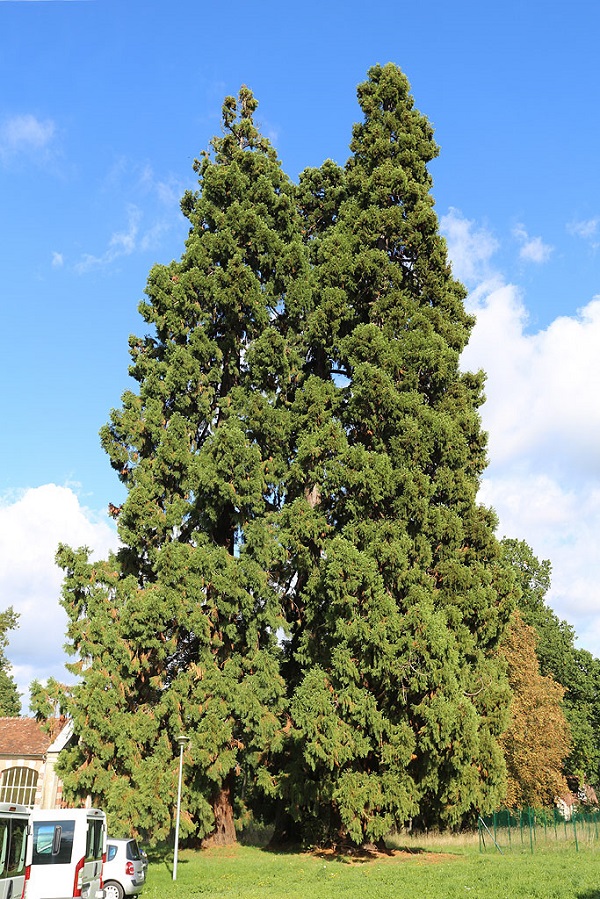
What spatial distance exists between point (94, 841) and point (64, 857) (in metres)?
0.74

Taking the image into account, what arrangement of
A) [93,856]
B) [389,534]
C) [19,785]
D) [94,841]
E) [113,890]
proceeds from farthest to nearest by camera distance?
[19,785]
[389,534]
[113,890]
[94,841]
[93,856]

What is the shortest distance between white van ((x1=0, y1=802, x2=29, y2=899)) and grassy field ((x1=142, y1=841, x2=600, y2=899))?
208 inches

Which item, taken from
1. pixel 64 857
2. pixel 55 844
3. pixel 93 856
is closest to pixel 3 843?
pixel 55 844

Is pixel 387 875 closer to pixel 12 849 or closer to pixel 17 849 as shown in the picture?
pixel 17 849

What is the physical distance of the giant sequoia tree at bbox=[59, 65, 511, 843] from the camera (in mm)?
18891

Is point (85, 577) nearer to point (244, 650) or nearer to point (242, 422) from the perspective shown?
point (244, 650)

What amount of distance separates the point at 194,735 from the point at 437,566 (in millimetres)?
8049

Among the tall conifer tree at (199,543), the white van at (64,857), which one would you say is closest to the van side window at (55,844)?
the white van at (64,857)

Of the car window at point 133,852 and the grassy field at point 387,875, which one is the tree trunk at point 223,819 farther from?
the car window at point 133,852

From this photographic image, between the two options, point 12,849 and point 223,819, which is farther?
point 223,819

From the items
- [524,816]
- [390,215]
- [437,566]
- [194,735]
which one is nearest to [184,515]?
[194,735]

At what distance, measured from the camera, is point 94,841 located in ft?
42.0

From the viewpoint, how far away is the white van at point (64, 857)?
11906 millimetres

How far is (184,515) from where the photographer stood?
22.1 metres
